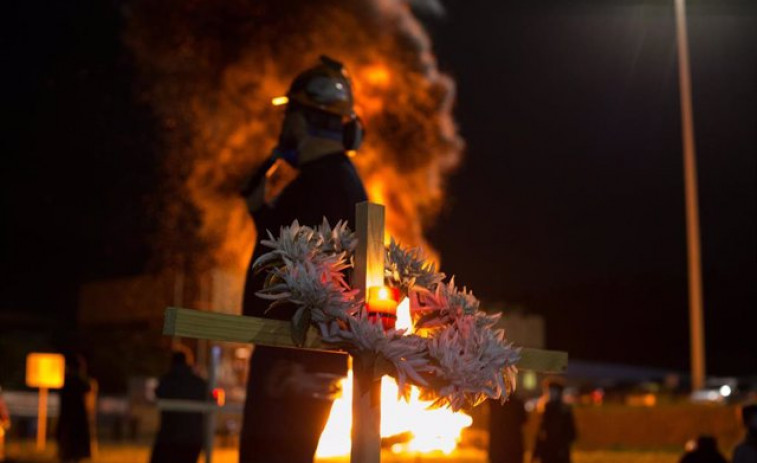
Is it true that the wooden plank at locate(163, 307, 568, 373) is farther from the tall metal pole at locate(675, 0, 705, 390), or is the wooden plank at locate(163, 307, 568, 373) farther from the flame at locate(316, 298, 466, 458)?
the tall metal pole at locate(675, 0, 705, 390)

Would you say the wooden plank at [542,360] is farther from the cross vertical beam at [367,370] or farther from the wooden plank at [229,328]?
the wooden plank at [229,328]

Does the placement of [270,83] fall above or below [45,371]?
above

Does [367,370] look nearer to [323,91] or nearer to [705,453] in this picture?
[323,91]

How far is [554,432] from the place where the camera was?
12.3m

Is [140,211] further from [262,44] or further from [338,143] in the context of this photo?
[338,143]

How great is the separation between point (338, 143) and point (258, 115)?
1418cm

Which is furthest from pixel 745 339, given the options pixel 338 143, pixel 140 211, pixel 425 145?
pixel 338 143

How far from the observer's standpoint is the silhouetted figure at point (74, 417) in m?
15.4

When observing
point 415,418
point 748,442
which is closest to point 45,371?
point 748,442

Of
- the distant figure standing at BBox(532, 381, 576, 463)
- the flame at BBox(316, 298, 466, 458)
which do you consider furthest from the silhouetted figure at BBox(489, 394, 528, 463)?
the flame at BBox(316, 298, 466, 458)

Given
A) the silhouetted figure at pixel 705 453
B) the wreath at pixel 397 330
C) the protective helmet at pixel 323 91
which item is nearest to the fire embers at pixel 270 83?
the silhouetted figure at pixel 705 453

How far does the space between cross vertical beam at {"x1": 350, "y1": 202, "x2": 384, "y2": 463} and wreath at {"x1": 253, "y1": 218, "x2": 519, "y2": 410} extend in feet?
0.13

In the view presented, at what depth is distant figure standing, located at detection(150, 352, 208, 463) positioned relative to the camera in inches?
373

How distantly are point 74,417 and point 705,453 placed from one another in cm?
978
